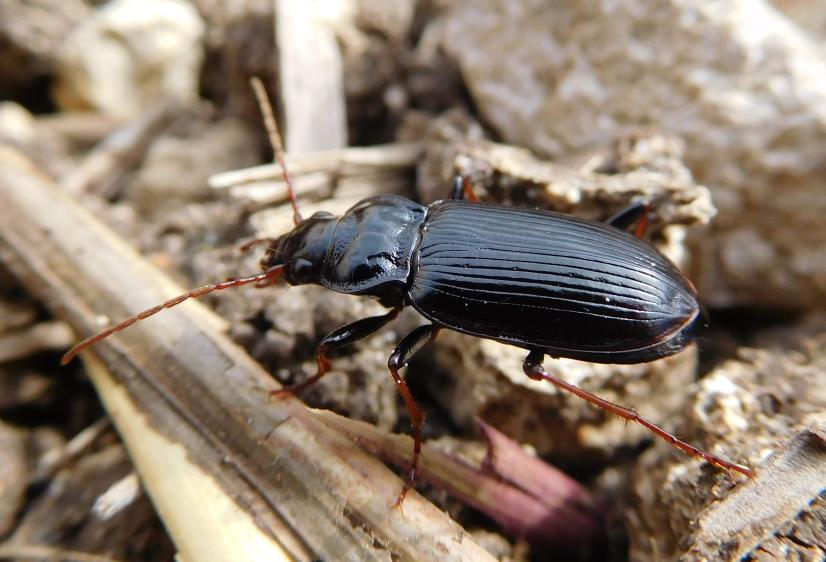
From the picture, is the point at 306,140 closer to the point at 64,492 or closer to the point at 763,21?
the point at 64,492

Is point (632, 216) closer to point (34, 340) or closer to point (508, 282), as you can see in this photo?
point (508, 282)

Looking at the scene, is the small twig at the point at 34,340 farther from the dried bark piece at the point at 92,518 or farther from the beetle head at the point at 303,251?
the beetle head at the point at 303,251

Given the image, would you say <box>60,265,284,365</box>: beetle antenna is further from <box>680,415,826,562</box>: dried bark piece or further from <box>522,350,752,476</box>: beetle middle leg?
<box>680,415,826,562</box>: dried bark piece

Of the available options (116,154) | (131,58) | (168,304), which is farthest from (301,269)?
(131,58)

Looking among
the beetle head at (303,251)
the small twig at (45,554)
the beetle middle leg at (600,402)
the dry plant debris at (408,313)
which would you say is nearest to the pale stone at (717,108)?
the dry plant debris at (408,313)

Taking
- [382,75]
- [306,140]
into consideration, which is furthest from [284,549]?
[382,75]
